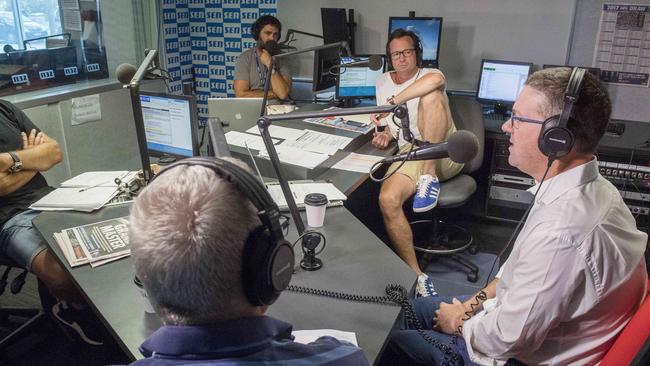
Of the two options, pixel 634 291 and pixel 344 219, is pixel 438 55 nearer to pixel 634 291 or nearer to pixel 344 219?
pixel 344 219

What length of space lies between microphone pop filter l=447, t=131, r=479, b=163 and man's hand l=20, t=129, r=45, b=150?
1888 millimetres

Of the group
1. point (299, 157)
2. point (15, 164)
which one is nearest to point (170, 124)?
point (299, 157)

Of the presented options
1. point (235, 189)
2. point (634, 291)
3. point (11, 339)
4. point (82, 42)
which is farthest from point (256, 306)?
point (82, 42)

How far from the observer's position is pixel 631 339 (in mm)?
989

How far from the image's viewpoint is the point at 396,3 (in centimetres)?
372

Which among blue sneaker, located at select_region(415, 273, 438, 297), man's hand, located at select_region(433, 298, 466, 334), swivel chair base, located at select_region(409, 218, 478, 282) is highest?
man's hand, located at select_region(433, 298, 466, 334)

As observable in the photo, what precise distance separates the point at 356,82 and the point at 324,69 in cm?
24

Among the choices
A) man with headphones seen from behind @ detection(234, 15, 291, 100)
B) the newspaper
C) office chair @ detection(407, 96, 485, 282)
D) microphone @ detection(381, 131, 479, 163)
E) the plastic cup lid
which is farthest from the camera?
man with headphones seen from behind @ detection(234, 15, 291, 100)

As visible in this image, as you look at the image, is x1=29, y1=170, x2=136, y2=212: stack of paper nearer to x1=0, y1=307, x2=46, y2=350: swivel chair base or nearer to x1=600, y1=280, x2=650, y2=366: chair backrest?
x1=0, y1=307, x2=46, y2=350: swivel chair base

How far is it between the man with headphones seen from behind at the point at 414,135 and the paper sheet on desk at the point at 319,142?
266mm

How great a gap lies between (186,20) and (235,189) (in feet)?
14.1

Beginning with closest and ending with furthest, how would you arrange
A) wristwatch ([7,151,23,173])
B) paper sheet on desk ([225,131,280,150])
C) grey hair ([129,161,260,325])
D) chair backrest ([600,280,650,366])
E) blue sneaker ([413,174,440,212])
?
grey hair ([129,161,260,325]) → chair backrest ([600,280,650,366]) → wristwatch ([7,151,23,173]) → paper sheet on desk ([225,131,280,150]) → blue sneaker ([413,174,440,212])

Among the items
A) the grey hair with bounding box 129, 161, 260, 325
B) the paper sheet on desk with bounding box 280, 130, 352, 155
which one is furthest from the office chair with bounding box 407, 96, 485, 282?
the grey hair with bounding box 129, 161, 260, 325

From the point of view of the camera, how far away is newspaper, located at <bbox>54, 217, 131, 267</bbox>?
4.86ft
